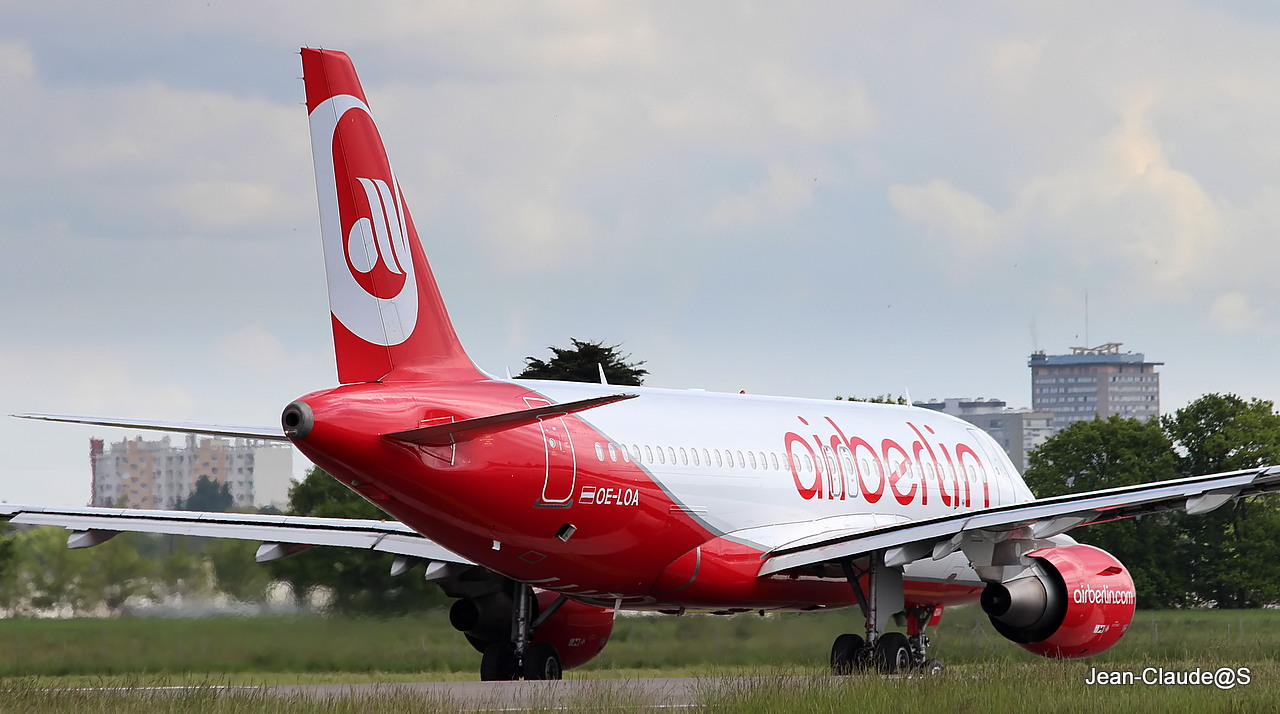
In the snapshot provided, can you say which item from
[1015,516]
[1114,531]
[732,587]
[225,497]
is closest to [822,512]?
[732,587]

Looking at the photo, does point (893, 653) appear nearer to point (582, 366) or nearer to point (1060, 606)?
point (1060, 606)

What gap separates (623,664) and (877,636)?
752cm

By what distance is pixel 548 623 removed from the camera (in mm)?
21969

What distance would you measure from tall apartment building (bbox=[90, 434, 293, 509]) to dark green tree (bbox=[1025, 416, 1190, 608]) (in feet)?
102

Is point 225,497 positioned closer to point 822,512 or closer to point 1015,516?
point 822,512

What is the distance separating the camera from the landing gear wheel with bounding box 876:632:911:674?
19859mm

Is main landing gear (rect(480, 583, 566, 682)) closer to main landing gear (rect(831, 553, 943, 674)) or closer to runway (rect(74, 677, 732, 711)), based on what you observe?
runway (rect(74, 677, 732, 711))

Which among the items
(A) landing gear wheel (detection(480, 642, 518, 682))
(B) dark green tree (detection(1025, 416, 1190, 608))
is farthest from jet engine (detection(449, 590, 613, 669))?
(B) dark green tree (detection(1025, 416, 1190, 608))

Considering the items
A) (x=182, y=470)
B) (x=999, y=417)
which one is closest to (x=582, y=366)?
(x=182, y=470)

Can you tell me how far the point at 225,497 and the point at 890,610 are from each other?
1426 cm

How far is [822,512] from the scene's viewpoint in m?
22.0

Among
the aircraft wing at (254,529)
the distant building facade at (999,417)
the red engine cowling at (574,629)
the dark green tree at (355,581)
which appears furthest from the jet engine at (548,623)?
the distant building facade at (999,417)

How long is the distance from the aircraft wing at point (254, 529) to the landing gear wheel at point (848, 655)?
4.48 metres

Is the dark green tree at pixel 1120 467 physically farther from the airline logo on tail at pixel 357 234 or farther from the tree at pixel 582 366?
the airline logo on tail at pixel 357 234
